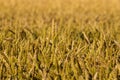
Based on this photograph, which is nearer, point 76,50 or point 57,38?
point 76,50

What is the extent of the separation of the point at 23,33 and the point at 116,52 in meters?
0.76

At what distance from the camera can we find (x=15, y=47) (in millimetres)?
1990

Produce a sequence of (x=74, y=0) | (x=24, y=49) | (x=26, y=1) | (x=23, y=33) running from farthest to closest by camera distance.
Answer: (x=74, y=0) → (x=26, y=1) → (x=23, y=33) → (x=24, y=49)

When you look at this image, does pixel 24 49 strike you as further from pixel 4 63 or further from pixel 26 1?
pixel 26 1

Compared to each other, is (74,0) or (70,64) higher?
(74,0)

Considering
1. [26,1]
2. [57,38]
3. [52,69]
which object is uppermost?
[26,1]

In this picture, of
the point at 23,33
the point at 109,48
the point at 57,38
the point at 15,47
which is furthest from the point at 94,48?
→ the point at 23,33

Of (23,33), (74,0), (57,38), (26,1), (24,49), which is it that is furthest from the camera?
(74,0)

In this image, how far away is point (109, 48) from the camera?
198 centimetres

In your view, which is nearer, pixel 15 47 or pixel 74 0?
pixel 15 47

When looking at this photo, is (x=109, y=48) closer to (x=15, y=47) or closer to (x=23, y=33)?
(x=15, y=47)

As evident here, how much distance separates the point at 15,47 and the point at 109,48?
21.5 inches

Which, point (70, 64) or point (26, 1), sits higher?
point (26, 1)

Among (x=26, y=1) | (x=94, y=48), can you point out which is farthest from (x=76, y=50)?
(x=26, y=1)
